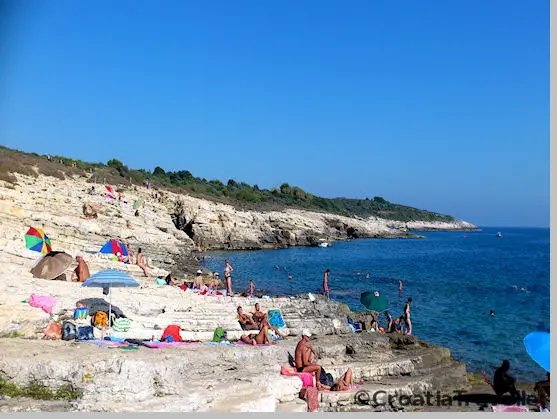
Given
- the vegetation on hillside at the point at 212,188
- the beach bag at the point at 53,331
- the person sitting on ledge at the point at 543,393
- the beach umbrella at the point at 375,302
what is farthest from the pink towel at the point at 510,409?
the vegetation on hillside at the point at 212,188

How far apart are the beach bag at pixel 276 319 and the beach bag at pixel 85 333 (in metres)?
5.69

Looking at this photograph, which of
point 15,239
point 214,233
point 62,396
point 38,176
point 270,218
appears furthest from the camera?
point 270,218

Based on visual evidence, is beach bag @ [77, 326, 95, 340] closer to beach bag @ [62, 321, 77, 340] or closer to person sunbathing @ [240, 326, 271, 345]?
beach bag @ [62, 321, 77, 340]

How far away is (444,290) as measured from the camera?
34.8 metres

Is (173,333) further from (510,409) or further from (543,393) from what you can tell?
(543,393)

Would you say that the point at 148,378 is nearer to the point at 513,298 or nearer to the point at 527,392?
the point at 527,392

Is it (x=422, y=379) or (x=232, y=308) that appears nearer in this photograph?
(x=422, y=379)

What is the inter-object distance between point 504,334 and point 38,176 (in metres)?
36.8

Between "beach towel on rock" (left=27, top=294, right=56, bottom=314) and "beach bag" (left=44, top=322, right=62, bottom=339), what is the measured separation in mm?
1023

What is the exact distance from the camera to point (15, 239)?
20719 mm

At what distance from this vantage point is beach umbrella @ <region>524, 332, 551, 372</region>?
35.6ft

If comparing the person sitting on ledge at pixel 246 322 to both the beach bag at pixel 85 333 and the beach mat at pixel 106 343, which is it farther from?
the beach bag at pixel 85 333

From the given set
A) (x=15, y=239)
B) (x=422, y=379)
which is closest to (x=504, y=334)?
(x=422, y=379)

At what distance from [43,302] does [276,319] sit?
6994 millimetres
